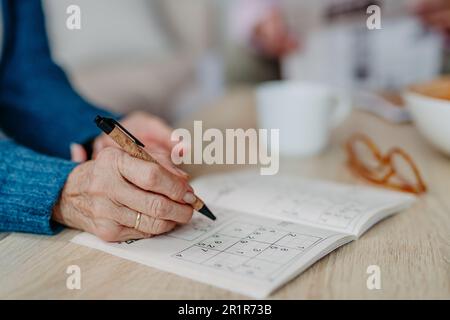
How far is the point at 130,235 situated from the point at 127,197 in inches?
1.9

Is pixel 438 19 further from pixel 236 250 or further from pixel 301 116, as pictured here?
pixel 236 250

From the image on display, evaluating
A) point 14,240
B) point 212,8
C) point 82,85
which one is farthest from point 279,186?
point 212,8

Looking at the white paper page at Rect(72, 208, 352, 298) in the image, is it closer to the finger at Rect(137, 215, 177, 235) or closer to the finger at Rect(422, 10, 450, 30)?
the finger at Rect(137, 215, 177, 235)

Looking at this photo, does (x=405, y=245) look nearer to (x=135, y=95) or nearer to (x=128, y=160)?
(x=128, y=160)

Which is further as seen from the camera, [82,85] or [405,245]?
[82,85]

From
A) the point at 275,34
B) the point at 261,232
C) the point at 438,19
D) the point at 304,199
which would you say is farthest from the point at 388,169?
the point at 275,34

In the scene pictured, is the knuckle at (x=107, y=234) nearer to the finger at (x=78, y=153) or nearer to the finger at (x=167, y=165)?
the finger at (x=167, y=165)

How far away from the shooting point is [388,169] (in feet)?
2.68

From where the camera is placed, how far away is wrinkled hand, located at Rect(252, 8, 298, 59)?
5.37 feet

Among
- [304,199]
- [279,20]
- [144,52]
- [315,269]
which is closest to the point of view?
[315,269]

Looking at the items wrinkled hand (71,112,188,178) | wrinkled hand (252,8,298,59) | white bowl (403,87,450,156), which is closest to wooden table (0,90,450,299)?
white bowl (403,87,450,156)

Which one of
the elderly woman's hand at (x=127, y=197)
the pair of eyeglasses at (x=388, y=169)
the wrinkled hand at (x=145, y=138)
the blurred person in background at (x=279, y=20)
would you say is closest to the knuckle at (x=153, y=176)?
the elderly woman's hand at (x=127, y=197)

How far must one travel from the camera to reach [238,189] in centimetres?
71
